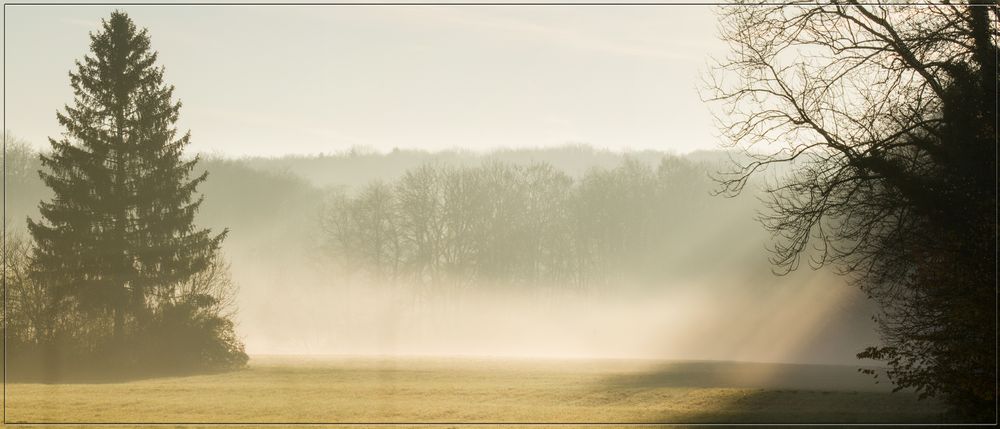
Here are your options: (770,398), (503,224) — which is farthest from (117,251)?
(503,224)

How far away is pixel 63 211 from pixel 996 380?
39.3 meters

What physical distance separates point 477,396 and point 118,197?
23.5 metres

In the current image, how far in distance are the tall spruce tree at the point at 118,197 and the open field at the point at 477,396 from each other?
6675 mm

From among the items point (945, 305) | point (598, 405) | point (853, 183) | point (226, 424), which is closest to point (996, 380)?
point (945, 305)

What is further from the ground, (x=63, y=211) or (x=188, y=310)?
(x=63, y=211)

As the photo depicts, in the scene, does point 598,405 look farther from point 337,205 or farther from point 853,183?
point 337,205

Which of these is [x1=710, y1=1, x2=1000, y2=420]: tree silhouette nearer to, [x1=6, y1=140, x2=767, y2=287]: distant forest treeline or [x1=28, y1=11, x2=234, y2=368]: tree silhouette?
[x1=28, y1=11, x2=234, y2=368]: tree silhouette

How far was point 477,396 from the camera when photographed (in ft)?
98.4

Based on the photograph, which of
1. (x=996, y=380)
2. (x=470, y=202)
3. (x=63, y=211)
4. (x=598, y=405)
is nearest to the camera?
(x=996, y=380)

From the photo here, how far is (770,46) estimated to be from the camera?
2055cm

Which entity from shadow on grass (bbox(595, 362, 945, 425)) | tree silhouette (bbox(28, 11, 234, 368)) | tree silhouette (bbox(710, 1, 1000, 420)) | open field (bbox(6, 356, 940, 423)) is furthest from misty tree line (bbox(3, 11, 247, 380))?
tree silhouette (bbox(710, 1, 1000, 420))

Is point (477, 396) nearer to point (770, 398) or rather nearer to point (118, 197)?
point (770, 398)

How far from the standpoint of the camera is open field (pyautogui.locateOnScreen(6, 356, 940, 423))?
79.1 ft

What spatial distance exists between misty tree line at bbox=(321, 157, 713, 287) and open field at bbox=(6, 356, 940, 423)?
38.1 meters
